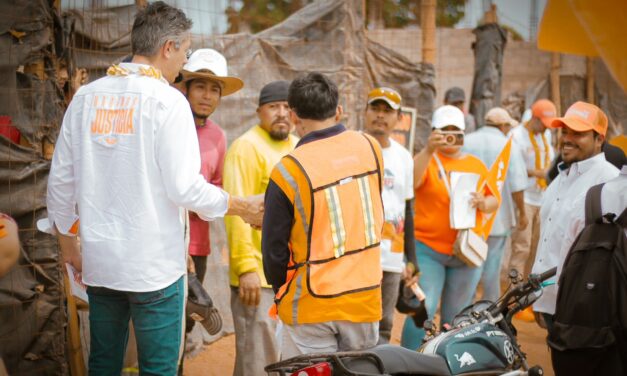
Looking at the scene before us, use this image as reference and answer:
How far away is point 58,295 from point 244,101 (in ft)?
10.5

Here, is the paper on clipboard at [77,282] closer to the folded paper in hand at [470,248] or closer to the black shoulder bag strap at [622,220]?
the black shoulder bag strap at [622,220]

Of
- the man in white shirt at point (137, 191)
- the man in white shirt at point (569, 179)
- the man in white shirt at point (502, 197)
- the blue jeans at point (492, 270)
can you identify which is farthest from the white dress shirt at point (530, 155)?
the man in white shirt at point (137, 191)

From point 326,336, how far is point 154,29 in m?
1.65

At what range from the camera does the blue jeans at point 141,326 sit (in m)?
3.45

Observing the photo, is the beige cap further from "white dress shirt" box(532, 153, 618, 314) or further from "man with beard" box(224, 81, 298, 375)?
"man with beard" box(224, 81, 298, 375)

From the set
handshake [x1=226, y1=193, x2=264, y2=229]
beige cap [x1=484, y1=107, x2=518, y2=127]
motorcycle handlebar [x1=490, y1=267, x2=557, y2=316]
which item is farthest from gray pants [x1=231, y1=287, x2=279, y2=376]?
beige cap [x1=484, y1=107, x2=518, y2=127]

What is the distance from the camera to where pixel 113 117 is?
3.41 metres

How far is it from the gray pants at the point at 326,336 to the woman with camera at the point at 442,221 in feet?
7.85

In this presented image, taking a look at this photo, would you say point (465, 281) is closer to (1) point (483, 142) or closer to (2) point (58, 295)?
(1) point (483, 142)

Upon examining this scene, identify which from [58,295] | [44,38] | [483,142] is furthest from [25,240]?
[483,142]

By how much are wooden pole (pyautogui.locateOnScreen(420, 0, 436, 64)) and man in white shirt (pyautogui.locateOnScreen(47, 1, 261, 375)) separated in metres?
6.55

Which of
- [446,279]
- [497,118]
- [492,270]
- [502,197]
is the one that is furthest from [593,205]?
[497,118]

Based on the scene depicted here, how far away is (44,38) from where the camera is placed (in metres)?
4.85

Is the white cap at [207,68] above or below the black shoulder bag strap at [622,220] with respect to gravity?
above
